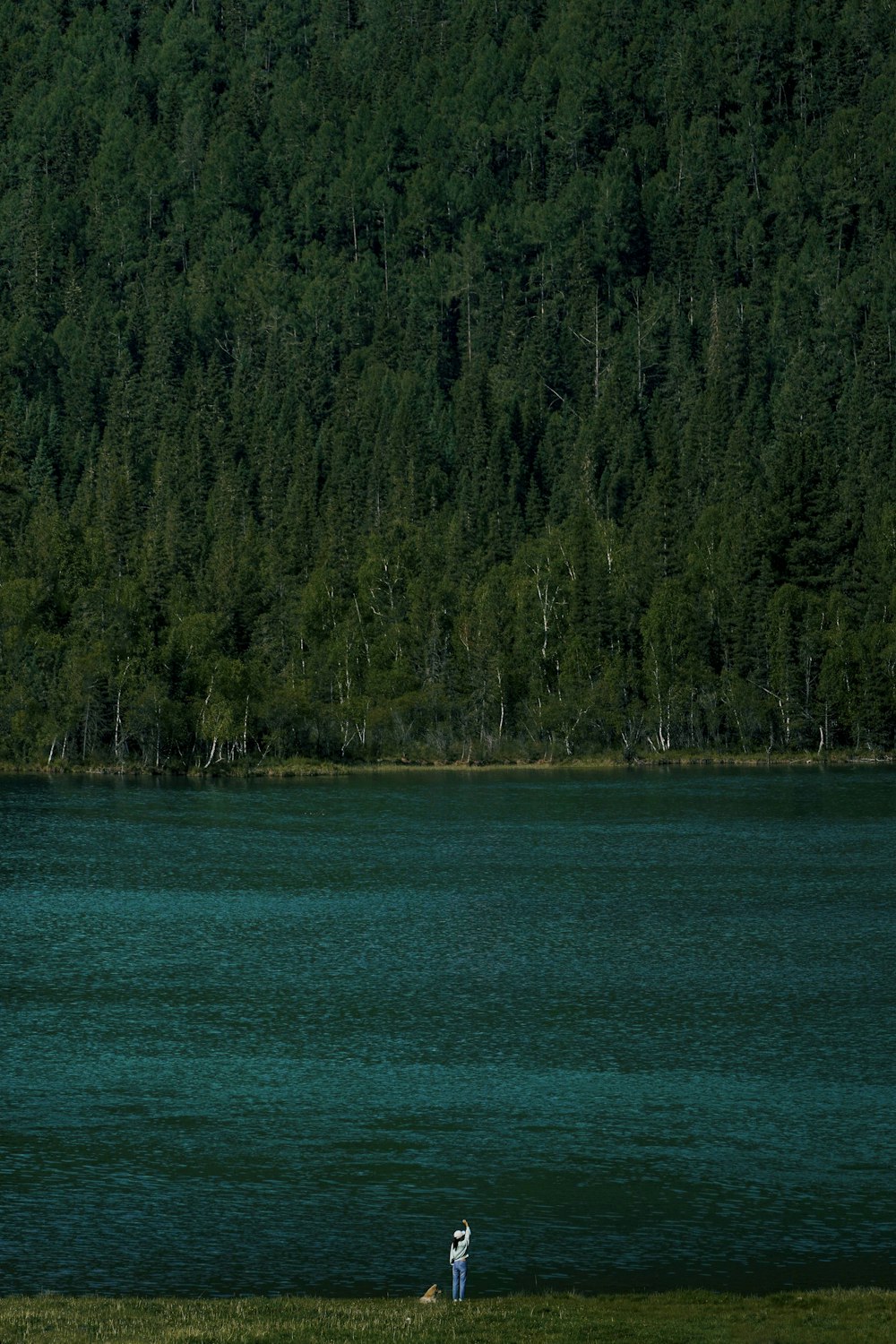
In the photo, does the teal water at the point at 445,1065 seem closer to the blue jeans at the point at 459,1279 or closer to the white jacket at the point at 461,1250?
the blue jeans at the point at 459,1279

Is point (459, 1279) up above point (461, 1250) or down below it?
below

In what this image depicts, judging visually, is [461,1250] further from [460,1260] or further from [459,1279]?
[459,1279]

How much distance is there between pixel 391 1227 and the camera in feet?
143

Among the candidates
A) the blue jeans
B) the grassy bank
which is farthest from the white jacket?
the grassy bank

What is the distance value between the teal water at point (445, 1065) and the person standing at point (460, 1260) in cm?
320

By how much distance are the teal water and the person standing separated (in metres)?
3.20

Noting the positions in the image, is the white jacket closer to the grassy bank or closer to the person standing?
the person standing

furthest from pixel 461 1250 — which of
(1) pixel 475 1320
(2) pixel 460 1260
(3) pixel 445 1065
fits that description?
(3) pixel 445 1065

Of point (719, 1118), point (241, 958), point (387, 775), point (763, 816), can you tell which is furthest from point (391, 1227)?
point (387, 775)

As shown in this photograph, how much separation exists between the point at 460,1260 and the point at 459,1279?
0.80 m

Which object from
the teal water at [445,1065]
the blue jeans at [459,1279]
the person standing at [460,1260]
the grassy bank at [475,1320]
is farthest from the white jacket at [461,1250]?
the teal water at [445,1065]

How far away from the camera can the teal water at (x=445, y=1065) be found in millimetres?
42562

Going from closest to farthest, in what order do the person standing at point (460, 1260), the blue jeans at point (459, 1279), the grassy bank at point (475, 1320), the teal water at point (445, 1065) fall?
the grassy bank at point (475, 1320)
the person standing at point (460, 1260)
the blue jeans at point (459, 1279)
the teal water at point (445, 1065)

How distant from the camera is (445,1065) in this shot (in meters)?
60.7
